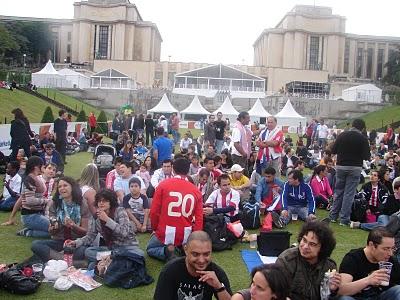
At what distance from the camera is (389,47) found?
94.7 metres

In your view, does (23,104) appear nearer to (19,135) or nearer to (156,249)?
(19,135)

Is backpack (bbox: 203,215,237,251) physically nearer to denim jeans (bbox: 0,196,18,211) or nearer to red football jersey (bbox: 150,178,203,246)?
A: red football jersey (bbox: 150,178,203,246)

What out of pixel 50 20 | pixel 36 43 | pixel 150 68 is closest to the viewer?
pixel 150 68

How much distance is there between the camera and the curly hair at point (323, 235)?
411 cm

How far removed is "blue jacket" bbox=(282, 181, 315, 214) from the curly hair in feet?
16.3

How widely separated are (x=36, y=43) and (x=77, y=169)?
2991 inches

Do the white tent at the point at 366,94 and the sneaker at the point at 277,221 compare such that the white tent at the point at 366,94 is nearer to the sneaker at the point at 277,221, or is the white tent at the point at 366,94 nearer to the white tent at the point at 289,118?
the white tent at the point at 289,118

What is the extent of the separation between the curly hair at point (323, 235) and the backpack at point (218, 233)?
10.5 ft

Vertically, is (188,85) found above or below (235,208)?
above

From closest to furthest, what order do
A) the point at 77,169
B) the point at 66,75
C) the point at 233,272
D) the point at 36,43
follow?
1. the point at 233,272
2. the point at 77,169
3. the point at 66,75
4. the point at 36,43

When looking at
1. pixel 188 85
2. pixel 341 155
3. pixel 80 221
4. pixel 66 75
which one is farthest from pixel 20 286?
pixel 188 85

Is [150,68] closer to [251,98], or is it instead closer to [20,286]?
[251,98]

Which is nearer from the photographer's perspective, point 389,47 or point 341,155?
point 341,155

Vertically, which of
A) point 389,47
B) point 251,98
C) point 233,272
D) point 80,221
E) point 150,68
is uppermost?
point 389,47
